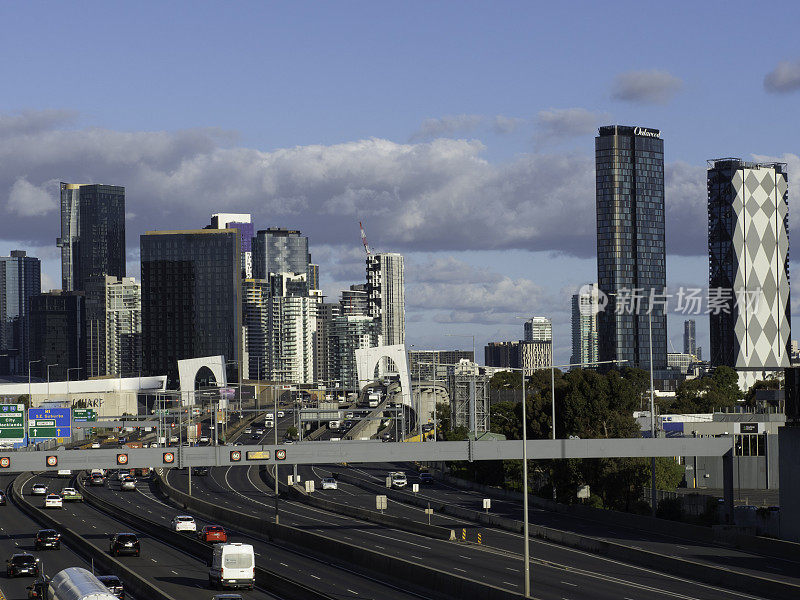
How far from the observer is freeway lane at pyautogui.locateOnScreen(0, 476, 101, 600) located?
212 feet

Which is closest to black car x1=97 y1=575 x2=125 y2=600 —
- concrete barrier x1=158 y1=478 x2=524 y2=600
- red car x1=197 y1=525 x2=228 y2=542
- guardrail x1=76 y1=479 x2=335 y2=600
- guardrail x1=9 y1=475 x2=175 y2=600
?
guardrail x1=9 y1=475 x2=175 y2=600

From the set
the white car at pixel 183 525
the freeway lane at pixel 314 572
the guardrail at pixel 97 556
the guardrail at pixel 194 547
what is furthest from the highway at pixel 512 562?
the guardrail at pixel 97 556

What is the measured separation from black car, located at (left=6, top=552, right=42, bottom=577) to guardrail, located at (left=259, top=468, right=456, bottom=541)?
31443 millimetres

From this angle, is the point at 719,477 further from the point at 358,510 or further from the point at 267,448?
the point at 267,448

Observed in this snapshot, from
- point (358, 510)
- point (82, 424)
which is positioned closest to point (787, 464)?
point (358, 510)

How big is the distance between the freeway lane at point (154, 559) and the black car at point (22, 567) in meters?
5.53

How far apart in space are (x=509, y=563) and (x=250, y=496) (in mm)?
67608

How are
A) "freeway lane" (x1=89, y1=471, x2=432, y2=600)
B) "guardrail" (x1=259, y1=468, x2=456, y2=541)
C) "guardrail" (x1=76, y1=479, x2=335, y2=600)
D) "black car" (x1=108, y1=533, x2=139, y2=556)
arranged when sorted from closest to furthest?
"guardrail" (x1=76, y1=479, x2=335, y2=600), "freeway lane" (x1=89, y1=471, x2=432, y2=600), "black car" (x1=108, y1=533, x2=139, y2=556), "guardrail" (x1=259, y1=468, x2=456, y2=541)

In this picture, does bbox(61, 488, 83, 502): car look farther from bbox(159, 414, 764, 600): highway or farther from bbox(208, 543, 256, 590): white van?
bbox(208, 543, 256, 590): white van

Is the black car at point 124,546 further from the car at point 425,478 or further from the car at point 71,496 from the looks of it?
the car at point 425,478

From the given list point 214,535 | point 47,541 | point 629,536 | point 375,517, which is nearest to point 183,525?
point 214,535

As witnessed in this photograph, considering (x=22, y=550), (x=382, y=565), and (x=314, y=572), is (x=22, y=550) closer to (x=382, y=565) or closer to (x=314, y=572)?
(x=314, y=572)

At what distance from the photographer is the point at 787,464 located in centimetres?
8512

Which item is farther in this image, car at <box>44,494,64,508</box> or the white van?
car at <box>44,494,64,508</box>
